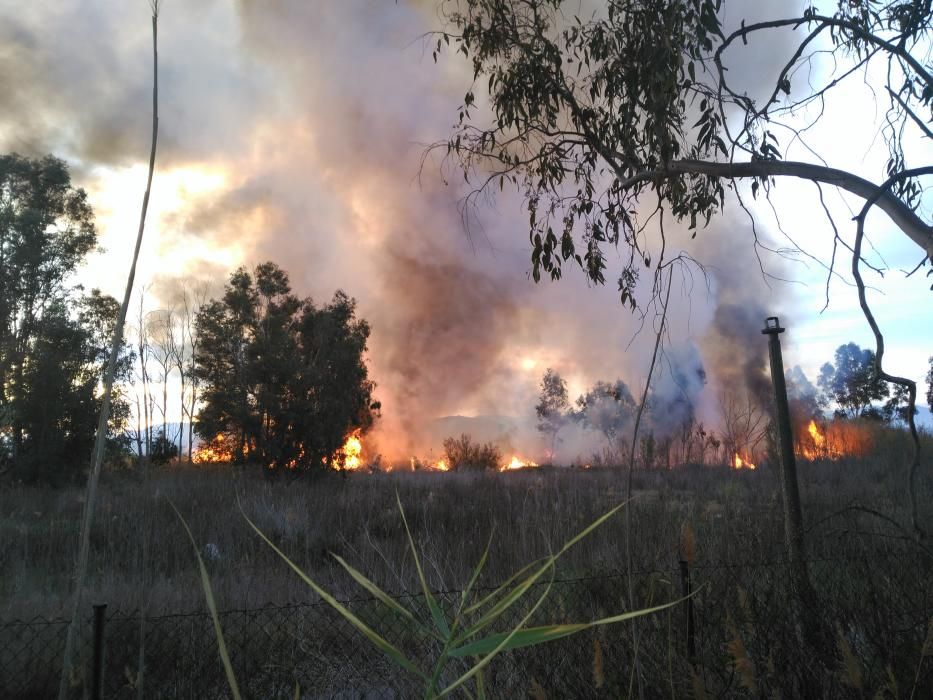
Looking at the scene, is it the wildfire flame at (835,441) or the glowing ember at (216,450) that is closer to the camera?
the glowing ember at (216,450)

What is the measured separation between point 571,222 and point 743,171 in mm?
1730

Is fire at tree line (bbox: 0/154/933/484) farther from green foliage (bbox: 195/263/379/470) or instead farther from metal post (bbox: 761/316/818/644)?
metal post (bbox: 761/316/818/644)

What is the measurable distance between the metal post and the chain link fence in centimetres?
4

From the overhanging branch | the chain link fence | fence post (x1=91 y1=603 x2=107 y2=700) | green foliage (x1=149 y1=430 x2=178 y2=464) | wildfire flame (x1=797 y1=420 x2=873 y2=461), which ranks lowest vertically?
the chain link fence

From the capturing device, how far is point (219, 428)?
17.3 metres

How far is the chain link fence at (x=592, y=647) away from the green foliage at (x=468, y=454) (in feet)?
53.4

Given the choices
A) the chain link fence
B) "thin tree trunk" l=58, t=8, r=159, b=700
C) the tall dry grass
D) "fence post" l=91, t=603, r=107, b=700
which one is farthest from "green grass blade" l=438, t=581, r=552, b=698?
"fence post" l=91, t=603, r=107, b=700

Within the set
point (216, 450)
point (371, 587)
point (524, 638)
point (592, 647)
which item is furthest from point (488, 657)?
point (216, 450)

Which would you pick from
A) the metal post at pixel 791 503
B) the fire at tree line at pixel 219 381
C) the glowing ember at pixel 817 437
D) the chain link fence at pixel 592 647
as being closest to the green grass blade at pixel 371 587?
the chain link fence at pixel 592 647

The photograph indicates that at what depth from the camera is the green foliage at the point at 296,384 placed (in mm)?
14539

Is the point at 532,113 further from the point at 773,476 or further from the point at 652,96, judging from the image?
the point at 773,476

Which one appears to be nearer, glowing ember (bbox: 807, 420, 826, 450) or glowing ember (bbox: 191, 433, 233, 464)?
glowing ember (bbox: 191, 433, 233, 464)

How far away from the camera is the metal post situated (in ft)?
10.2

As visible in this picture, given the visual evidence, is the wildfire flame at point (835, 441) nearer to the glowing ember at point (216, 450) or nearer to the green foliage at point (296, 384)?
the green foliage at point (296, 384)
